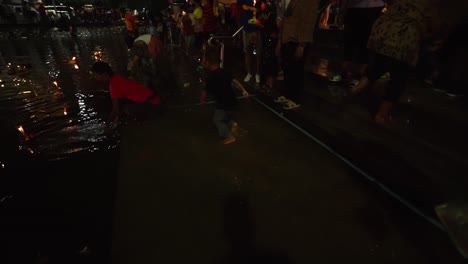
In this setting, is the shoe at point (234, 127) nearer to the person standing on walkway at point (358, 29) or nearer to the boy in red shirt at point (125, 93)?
the boy in red shirt at point (125, 93)

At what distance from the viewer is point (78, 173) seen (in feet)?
11.0

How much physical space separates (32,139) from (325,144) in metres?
4.54

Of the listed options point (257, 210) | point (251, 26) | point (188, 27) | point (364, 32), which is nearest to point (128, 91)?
point (251, 26)

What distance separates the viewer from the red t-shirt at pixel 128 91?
4.34 metres

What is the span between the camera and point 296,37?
4.30m

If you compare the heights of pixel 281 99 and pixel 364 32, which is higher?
pixel 364 32

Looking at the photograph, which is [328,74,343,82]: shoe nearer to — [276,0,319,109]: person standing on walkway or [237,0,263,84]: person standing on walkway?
[276,0,319,109]: person standing on walkway

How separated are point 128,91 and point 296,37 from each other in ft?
Result: 9.75

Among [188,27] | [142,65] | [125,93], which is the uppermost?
[188,27]

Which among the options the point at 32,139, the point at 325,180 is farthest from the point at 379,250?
the point at 32,139

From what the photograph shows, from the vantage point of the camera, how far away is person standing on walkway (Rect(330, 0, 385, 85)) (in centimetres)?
433

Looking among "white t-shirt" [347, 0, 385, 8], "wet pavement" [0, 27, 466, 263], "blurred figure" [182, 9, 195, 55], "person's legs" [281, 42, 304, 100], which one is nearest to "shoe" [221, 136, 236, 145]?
"wet pavement" [0, 27, 466, 263]

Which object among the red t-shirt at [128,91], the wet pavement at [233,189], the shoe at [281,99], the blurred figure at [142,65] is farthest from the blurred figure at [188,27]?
the wet pavement at [233,189]

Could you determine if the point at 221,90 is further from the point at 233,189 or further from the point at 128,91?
the point at 128,91
